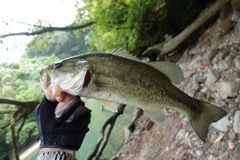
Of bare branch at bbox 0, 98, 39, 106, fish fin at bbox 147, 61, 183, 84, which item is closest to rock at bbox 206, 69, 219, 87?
fish fin at bbox 147, 61, 183, 84

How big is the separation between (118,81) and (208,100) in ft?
9.86

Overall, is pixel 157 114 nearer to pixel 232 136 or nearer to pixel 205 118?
pixel 205 118

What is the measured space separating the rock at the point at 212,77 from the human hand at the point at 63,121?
339cm

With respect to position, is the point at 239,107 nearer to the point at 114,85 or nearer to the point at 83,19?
the point at 114,85

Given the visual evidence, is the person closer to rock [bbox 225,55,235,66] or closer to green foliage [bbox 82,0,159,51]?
rock [bbox 225,55,235,66]

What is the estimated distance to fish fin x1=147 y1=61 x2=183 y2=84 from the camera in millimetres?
2344

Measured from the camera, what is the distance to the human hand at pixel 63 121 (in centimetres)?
195

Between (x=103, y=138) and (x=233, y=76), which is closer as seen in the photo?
(x=233, y=76)

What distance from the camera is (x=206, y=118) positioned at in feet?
8.36

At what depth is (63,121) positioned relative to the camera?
201 centimetres

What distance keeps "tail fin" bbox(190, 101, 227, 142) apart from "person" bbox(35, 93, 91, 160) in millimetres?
1227

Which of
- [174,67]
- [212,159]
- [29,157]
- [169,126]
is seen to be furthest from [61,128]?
[29,157]

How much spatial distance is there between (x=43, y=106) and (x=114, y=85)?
2.08 ft

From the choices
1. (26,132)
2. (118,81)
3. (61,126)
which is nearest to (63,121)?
(61,126)
